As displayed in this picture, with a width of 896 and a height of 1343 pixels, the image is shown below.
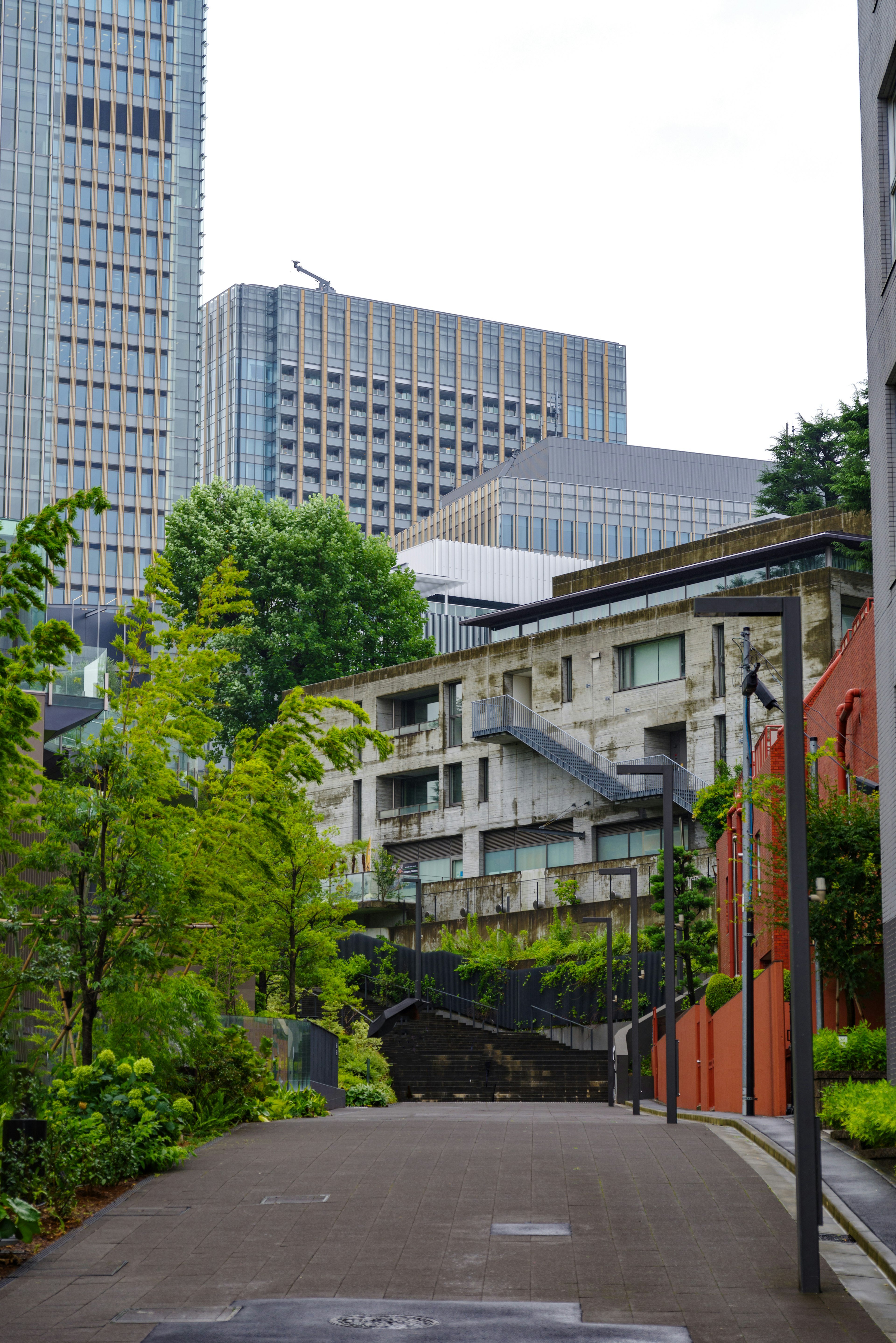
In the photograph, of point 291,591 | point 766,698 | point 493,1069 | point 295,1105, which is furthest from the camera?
point 291,591

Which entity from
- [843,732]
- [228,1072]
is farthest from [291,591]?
[228,1072]

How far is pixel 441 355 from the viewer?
181500mm

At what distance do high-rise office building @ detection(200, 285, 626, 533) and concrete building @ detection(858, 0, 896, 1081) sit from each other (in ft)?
469

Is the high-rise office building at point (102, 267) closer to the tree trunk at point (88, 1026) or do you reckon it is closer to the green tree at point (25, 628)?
the tree trunk at point (88, 1026)

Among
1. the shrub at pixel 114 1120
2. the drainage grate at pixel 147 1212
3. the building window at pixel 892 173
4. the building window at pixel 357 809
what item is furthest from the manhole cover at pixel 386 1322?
the building window at pixel 357 809

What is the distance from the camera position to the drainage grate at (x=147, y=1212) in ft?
49.8

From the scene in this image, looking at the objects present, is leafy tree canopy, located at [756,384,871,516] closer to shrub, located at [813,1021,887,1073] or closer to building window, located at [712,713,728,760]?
building window, located at [712,713,728,760]

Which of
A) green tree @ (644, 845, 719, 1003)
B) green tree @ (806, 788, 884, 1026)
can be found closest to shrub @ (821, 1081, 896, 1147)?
green tree @ (806, 788, 884, 1026)

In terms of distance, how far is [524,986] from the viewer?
55562 mm

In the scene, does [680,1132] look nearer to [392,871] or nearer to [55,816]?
[55,816]

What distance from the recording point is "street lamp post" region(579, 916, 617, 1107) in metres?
42.5

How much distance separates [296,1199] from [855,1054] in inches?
396

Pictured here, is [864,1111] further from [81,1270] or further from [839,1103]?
[81,1270]

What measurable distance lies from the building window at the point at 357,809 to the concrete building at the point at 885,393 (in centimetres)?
4973
